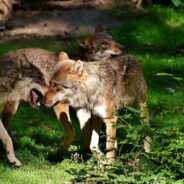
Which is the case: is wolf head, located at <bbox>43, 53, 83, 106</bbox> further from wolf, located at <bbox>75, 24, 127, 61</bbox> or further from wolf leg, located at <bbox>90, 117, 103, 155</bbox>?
wolf, located at <bbox>75, 24, 127, 61</bbox>

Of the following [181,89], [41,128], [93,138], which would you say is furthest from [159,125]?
[181,89]

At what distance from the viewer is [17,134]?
9.91 m

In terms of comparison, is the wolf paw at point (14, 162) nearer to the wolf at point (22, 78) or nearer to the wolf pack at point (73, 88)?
the wolf pack at point (73, 88)

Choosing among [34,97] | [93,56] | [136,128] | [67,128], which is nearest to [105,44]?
[93,56]

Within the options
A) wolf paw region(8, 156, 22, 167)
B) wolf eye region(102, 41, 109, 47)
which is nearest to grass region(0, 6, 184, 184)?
wolf paw region(8, 156, 22, 167)

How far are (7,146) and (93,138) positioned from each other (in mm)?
1118

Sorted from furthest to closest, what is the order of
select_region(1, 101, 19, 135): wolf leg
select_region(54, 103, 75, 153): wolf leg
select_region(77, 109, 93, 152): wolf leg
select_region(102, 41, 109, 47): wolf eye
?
select_region(102, 41, 109, 47): wolf eye → select_region(1, 101, 19, 135): wolf leg → select_region(54, 103, 75, 153): wolf leg → select_region(77, 109, 93, 152): wolf leg

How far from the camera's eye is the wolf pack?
332 inches

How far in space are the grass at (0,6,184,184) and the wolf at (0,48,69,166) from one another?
0.55 meters

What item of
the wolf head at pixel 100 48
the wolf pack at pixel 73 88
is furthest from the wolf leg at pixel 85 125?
the wolf head at pixel 100 48

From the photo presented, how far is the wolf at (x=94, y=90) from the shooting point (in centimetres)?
839

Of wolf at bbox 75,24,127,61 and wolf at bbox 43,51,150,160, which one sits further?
wolf at bbox 75,24,127,61

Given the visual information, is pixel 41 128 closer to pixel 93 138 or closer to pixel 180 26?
pixel 93 138

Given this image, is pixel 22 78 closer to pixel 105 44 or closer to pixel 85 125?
pixel 85 125
